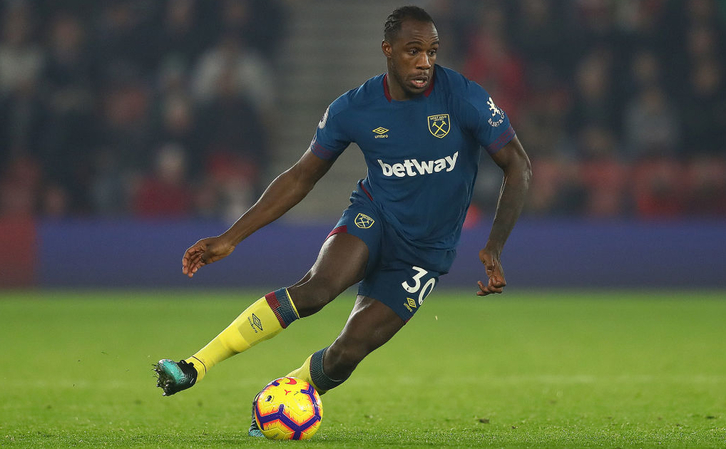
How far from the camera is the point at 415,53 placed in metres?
4.95

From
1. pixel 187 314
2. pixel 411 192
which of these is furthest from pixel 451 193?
Answer: pixel 187 314

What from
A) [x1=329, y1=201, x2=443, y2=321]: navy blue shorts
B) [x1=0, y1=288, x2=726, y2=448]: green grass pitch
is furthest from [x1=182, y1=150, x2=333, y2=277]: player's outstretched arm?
[x1=0, y1=288, x2=726, y2=448]: green grass pitch

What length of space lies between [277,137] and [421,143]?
444 inches

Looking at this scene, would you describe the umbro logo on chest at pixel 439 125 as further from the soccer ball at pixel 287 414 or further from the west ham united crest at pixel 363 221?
the soccer ball at pixel 287 414

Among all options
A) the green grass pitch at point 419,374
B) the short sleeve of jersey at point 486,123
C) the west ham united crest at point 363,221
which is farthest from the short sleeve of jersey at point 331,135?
the green grass pitch at point 419,374

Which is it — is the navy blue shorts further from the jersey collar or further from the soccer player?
the jersey collar

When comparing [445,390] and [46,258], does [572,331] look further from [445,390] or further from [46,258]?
[46,258]

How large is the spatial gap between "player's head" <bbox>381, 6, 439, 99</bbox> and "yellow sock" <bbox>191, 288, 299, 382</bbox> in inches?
47.2

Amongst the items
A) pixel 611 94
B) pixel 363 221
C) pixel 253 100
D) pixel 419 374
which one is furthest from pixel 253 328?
pixel 611 94

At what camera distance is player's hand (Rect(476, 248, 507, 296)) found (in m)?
4.60

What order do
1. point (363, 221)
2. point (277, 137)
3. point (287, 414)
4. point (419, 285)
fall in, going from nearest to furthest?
point (287, 414) → point (363, 221) → point (419, 285) → point (277, 137)

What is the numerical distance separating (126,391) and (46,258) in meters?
7.14

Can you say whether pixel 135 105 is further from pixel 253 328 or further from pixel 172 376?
pixel 172 376

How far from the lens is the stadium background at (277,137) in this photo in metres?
13.5
